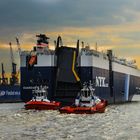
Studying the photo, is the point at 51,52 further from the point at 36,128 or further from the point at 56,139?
the point at 56,139

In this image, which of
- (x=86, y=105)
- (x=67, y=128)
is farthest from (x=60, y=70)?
(x=67, y=128)

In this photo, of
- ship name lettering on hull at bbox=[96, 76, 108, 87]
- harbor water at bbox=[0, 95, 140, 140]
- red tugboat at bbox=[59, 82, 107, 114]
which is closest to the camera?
harbor water at bbox=[0, 95, 140, 140]

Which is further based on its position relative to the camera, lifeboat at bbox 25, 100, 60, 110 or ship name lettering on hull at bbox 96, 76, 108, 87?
ship name lettering on hull at bbox 96, 76, 108, 87

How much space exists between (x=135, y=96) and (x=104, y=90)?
5547 centimetres

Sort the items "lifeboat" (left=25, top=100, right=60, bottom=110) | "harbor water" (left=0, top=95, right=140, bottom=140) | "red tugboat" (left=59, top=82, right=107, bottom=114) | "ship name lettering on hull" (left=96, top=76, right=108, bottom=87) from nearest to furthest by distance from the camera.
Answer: "harbor water" (left=0, top=95, right=140, bottom=140) < "red tugboat" (left=59, top=82, right=107, bottom=114) < "lifeboat" (left=25, top=100, right=60, bottom=110) < "ship name lettering on hull" (left=96, top=76, right=108, bottom=87)

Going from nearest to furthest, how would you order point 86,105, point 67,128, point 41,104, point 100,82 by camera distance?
1. point 67,128
2. point 86,105
3. point 41,104
4. point 100,82

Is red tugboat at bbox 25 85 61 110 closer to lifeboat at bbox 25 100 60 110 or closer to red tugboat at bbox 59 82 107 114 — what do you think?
lifeboat at bbox 25 100 60 110

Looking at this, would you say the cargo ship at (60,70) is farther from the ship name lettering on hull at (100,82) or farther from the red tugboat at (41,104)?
the red tugboat at (41,104)

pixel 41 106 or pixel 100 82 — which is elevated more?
pixel 100 82

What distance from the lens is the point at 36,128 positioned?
58.0 metres

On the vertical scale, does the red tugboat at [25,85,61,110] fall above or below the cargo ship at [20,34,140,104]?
below

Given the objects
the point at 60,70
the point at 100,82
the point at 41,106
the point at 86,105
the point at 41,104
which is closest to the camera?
the point at 86,105

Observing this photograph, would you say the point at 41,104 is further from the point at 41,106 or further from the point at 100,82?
the point at 100,82

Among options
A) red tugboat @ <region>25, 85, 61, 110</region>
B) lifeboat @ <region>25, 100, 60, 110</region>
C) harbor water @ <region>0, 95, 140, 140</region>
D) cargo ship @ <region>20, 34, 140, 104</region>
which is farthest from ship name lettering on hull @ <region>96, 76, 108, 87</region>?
harbor water @ <region>0, 95, 140, 140</region>
